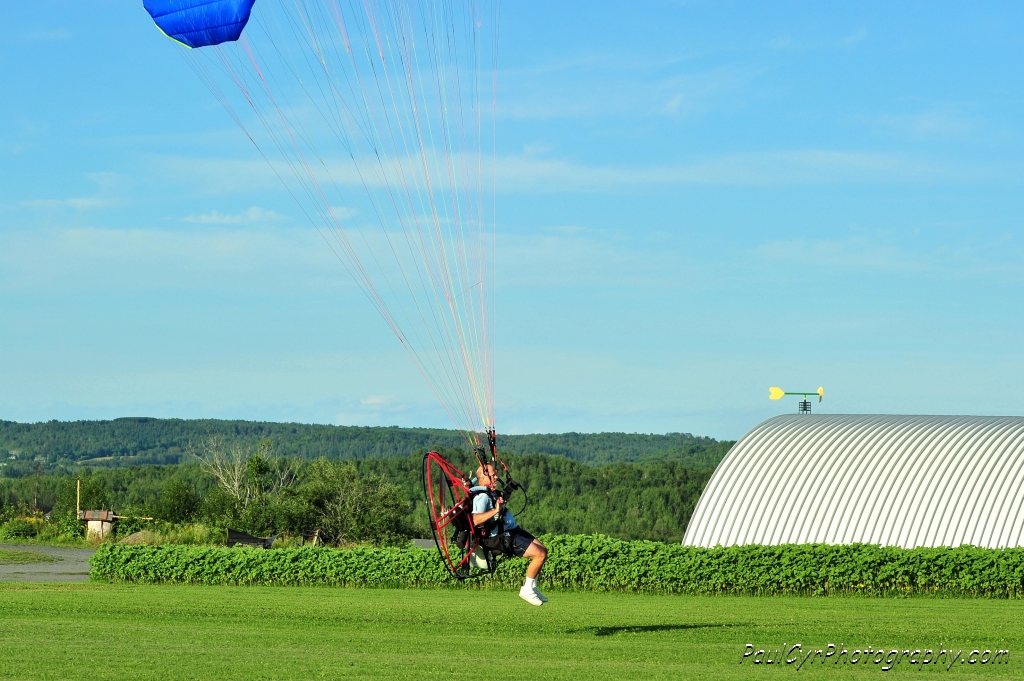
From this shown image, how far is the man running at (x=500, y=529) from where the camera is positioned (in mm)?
16062

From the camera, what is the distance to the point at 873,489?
117 ft

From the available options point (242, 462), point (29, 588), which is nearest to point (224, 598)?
point (29, 588)

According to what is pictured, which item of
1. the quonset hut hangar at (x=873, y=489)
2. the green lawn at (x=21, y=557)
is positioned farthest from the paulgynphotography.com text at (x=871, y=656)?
the green lawn at (x=21, y=557)

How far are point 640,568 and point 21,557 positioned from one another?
115ft

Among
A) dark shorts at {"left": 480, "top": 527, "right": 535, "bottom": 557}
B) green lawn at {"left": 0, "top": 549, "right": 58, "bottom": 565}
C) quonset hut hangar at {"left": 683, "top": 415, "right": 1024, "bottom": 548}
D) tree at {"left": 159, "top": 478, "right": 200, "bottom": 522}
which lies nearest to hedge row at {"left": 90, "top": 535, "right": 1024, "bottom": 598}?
quonset hut hangar at {"left": 683, "top": 415, "right": 1024, "bottom": 548}

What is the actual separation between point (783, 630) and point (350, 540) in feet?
130

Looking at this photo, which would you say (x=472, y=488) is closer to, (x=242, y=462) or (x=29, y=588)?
(x=29, y=588)

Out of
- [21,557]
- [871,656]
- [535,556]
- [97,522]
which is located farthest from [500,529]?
[97,522]

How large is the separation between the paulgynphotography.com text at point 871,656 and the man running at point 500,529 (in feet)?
9.64

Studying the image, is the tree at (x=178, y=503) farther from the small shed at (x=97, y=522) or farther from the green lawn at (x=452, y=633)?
the green lawn at (x=452, y=633)

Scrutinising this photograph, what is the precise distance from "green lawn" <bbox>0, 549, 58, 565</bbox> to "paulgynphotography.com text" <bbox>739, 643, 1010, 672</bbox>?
4271cm

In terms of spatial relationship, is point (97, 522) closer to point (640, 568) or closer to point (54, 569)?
point (54, 569)

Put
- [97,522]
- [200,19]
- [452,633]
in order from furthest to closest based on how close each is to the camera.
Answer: [97,522]
[452,633]
[200,19]

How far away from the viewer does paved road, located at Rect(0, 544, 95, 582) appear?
39719 mm
